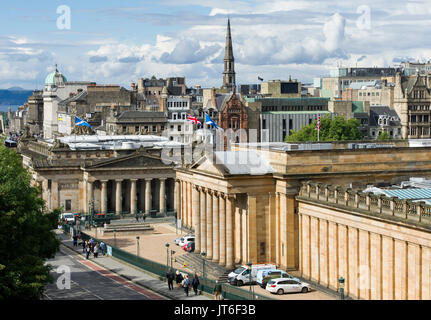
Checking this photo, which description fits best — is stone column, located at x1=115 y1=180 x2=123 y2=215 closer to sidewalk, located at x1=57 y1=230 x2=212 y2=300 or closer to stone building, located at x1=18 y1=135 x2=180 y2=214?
stone building, located at x1=18 y1=135 x2=180 y2=214

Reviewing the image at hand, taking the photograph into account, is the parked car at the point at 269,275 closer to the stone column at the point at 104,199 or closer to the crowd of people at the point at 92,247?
the crowd of people at the point at 92,247

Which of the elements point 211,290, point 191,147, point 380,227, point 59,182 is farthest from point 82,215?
point 380,227

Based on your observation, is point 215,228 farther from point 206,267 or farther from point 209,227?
point 206,267

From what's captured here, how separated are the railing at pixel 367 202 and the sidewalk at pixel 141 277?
45.7 ft

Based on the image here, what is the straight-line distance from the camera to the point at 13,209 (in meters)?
62.8

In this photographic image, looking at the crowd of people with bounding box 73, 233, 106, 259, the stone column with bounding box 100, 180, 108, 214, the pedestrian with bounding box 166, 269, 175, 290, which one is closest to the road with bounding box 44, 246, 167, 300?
the pedestrian with bounding box 166, 269, 175, 290

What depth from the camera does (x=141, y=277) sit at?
267 ft

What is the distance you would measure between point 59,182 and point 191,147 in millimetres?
23736

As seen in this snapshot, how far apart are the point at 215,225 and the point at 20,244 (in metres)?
27.1

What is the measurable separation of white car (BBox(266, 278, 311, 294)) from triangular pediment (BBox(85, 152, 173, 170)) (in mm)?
67073

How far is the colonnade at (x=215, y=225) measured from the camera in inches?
3270

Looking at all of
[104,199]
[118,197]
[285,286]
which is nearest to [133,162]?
[118,197]

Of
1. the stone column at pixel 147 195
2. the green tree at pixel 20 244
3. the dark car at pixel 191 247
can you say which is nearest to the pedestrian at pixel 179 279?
the green tree at pixel 20 244
